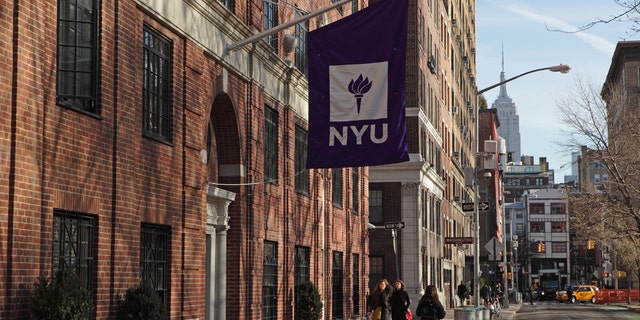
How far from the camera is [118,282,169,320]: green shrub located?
46.6 ft

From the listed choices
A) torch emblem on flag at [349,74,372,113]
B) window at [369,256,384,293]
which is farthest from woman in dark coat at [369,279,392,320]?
window at [369,256,384,293]

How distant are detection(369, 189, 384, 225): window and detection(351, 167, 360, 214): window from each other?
15.1 meters

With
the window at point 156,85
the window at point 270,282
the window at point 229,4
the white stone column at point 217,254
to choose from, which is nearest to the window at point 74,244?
the window at point 156,85

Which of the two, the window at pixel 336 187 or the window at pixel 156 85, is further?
the window at pixel 336 187

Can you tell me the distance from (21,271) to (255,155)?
34.5ft

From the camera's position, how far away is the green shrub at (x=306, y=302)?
83.8 feet

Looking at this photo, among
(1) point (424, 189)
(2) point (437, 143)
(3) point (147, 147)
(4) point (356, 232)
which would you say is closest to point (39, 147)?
(3) point (147, 147)

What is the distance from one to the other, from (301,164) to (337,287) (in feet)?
20.5

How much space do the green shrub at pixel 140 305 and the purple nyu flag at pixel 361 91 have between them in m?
4.59

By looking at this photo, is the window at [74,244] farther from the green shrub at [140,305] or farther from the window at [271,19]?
the window at [271,19]

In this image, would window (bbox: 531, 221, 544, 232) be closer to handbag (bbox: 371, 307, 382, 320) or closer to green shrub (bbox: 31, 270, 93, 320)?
handbag (bbox: 371, 307, 382, 320)

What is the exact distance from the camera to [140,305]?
14312 millimetres

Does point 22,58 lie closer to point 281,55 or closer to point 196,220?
point 196,220

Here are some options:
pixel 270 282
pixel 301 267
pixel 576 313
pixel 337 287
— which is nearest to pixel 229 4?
pixel 270 282
